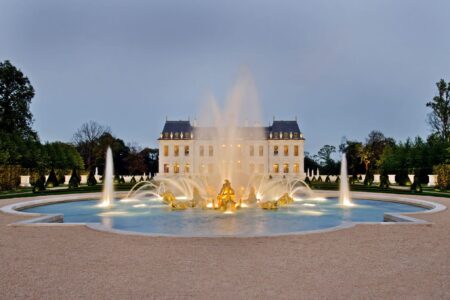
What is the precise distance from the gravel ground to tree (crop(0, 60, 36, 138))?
38.5 m

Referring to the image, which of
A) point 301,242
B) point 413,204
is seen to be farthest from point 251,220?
point 413,204

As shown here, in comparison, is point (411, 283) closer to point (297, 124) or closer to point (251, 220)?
point (251, 220)

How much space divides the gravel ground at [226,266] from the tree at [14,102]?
38482 mm

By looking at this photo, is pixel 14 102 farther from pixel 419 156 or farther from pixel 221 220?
pixel 419 156

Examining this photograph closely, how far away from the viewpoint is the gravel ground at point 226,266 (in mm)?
4645

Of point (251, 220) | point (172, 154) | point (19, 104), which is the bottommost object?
point (251, 220)

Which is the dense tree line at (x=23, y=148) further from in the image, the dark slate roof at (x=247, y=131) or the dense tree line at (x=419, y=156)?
the dense tree line at (x=419, y=156)

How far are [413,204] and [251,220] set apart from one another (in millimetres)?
9517

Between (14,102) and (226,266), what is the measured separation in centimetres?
4453

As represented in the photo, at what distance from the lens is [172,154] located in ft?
224

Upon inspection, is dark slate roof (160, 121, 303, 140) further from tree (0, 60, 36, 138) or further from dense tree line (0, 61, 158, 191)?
tree (0, 60, 36, 138)

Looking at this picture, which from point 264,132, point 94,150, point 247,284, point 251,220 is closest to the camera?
point 247,284

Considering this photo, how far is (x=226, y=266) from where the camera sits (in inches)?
229

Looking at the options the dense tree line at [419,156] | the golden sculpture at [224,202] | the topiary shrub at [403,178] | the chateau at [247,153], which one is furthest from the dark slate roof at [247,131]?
the golden sculpture at [224,202]
